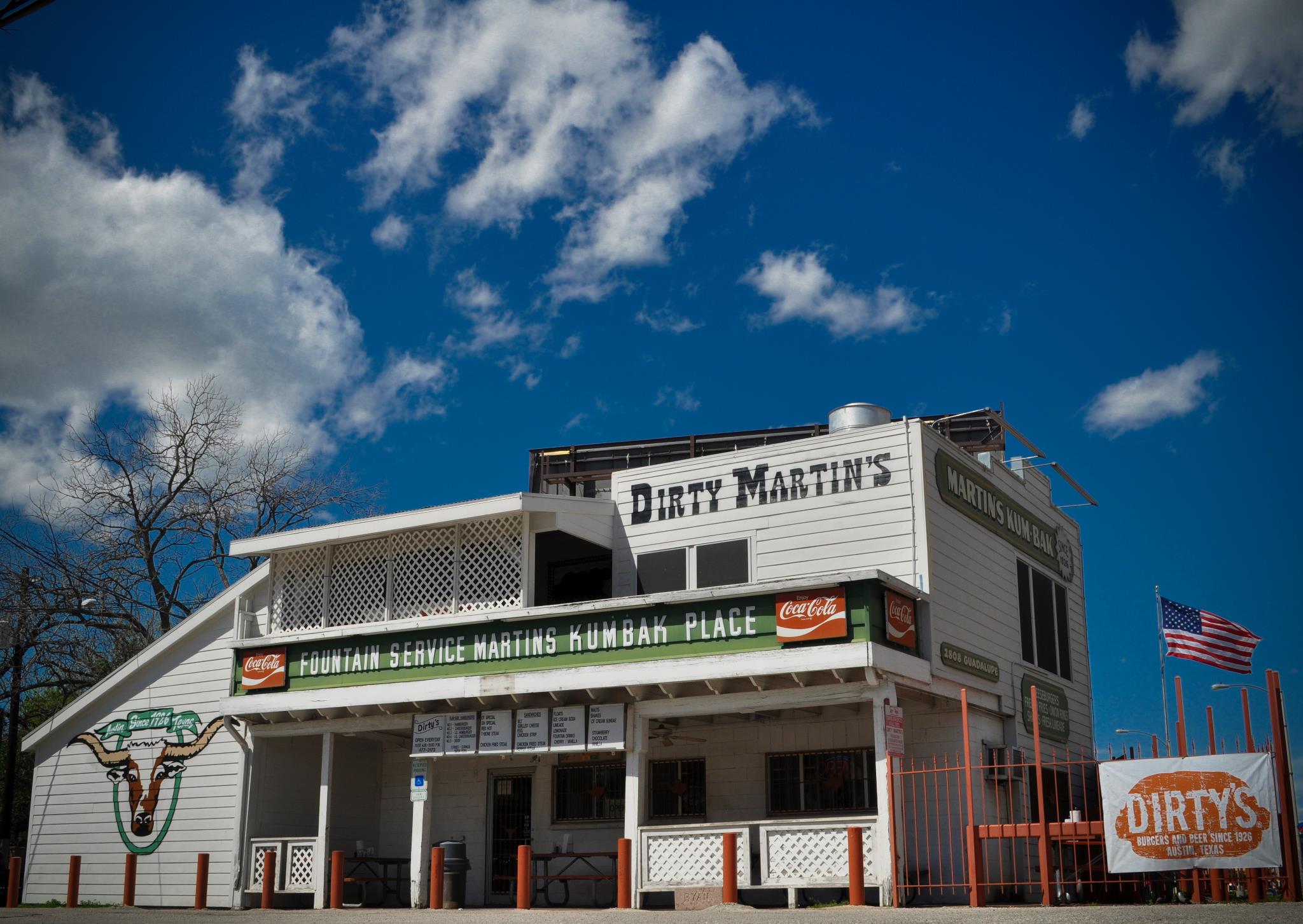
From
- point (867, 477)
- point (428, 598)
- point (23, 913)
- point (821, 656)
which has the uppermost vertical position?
point (867, 477)

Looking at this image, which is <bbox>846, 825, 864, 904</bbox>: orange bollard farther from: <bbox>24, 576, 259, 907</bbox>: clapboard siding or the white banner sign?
<bbox>24, 576, 259, 907</bbox>: clapboard siding

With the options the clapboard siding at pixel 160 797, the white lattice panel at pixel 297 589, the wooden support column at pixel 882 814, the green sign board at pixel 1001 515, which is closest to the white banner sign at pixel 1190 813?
the wooden support column at pixel 882 814

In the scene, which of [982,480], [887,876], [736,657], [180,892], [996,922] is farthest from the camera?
[180,892]

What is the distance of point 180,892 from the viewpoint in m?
21.7

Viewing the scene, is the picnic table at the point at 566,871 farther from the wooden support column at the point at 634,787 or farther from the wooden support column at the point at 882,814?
the wooden support column at the point at 882,814

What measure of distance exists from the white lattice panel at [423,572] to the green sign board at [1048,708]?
9142 mm

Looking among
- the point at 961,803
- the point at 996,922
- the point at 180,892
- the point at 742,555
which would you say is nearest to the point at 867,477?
the point at 742,555

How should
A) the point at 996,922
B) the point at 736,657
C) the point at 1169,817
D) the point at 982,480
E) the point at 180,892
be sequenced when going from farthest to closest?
the point at 180,892 → the point at 982,480 → the point at 736,657 → the point at 1169,817 → the point at 996,922

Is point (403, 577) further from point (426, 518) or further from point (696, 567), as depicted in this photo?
point (696, 567)

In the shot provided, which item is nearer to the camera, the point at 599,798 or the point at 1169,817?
the point at 1169,817

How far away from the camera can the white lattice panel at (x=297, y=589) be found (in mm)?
21875

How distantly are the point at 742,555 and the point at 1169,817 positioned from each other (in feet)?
24.9

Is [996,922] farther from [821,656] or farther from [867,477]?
[867,477]

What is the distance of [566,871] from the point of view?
795 inches
